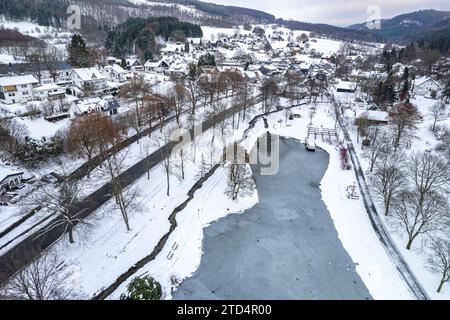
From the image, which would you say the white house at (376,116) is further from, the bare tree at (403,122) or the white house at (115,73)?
the white house at (115,73)

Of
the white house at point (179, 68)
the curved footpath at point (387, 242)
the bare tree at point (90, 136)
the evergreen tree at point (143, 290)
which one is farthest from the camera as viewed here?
the white house at point (179, 68)

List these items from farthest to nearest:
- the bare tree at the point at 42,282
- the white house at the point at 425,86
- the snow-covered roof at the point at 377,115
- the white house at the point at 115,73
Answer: the white house at the point at 115,73 → the white house at the point at 425,86 → the snow-covered roof at the point at 377,115 → the bare tree at the point at 42,282

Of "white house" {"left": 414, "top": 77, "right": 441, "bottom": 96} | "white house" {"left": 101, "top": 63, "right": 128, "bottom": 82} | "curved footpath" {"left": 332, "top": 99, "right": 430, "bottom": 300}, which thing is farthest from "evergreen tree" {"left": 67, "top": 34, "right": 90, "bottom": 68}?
"white house" {"left": 414, "top": 77, "right": 441, "bottom": 96}

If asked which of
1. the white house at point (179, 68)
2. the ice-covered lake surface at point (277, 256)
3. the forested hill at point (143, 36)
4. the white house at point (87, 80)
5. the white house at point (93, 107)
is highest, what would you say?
the forested hill at point (143, 36)

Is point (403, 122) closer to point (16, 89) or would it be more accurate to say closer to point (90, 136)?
point (90, 136)

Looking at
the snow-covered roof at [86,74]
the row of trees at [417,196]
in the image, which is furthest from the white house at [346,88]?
the snow-covered roof at [86,74]

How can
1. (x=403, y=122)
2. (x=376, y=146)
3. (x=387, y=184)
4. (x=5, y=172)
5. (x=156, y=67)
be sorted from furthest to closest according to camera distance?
(x=156, y=67) < (x=403, y=122) < (x=376, y=146) < (x=387, y=184) < (x=5, y=172)

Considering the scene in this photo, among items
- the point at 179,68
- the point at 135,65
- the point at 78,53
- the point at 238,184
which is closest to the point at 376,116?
the point at 238,184
